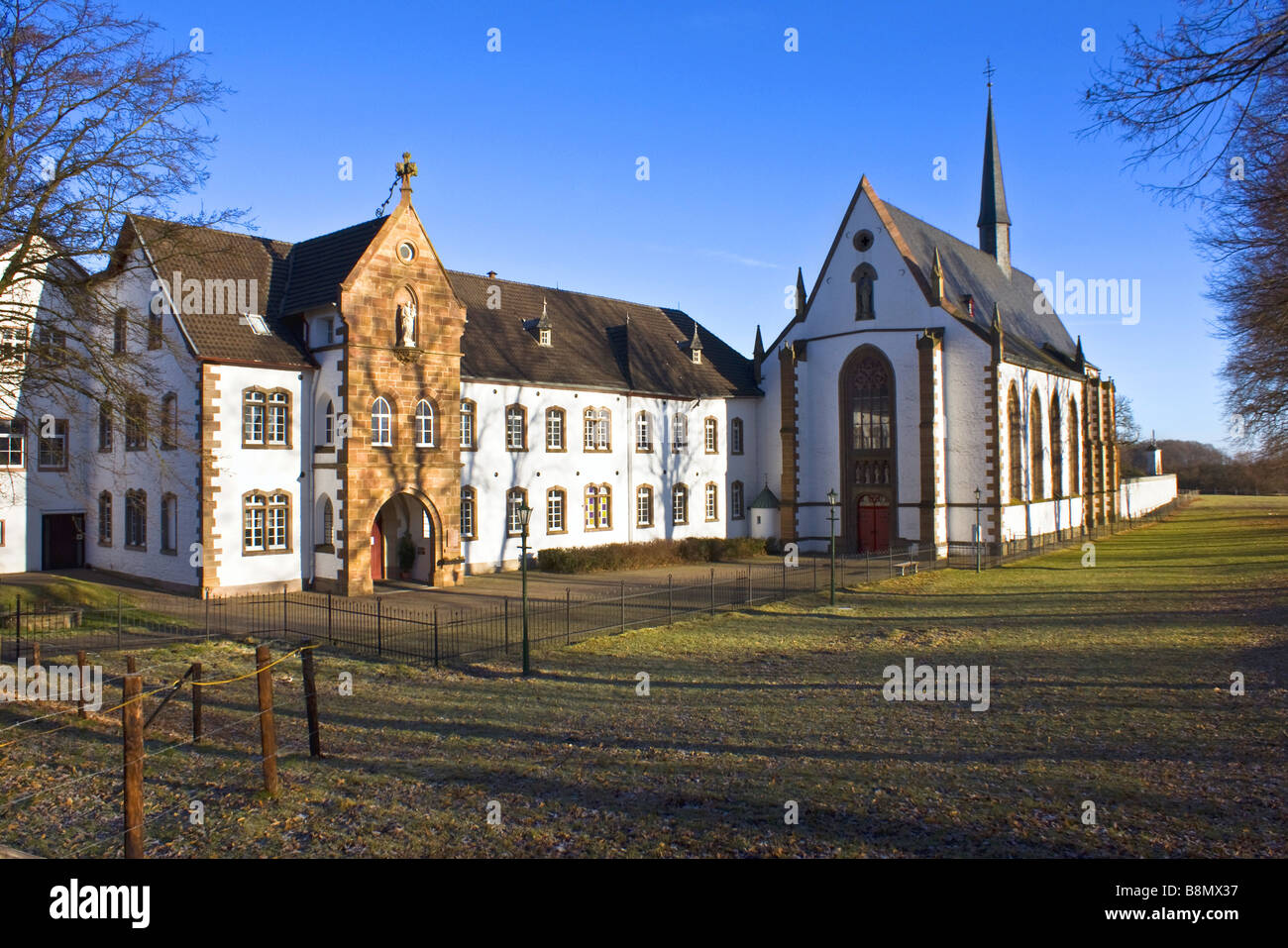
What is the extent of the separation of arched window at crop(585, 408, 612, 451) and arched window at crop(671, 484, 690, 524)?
4257 millimetres

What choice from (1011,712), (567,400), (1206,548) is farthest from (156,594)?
(1206,548)

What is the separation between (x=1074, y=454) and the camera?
47.5 m

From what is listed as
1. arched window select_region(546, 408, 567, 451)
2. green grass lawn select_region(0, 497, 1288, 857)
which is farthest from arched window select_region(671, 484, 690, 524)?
green grass lawn select_region(0, 497, 1288, 857)

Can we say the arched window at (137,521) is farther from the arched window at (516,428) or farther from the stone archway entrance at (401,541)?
the arched window at (516,428)

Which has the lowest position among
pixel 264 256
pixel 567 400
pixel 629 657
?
pixel 629 657

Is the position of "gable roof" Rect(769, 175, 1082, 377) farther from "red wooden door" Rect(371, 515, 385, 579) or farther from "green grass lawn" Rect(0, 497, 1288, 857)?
"green grass lawn" Rect(0, 497, 1288, 857)

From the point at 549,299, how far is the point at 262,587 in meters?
17.1

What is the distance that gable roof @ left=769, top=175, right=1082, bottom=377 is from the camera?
121 feet

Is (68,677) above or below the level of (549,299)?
below

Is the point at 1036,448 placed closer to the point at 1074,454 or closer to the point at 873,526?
the point at 1074,454

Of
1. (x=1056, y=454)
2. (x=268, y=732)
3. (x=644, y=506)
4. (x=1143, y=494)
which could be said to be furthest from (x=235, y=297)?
(x=1143, y=494)

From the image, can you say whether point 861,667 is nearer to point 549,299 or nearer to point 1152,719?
point 1152,719
